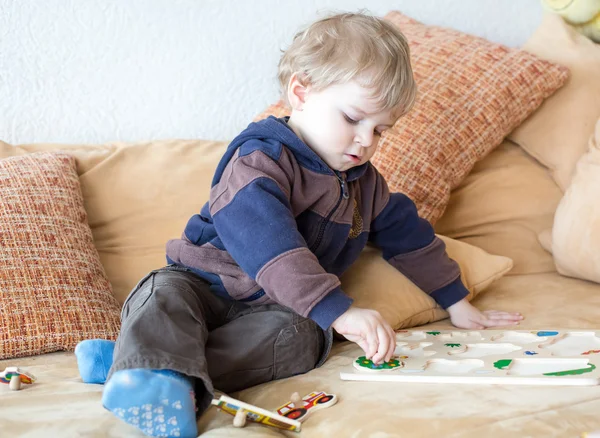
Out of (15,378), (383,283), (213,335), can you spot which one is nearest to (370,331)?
(213,335)

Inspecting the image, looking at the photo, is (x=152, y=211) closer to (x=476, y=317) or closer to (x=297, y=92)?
(x=297, y=92)

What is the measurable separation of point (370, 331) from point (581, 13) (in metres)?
1.17

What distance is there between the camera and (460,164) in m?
1.66

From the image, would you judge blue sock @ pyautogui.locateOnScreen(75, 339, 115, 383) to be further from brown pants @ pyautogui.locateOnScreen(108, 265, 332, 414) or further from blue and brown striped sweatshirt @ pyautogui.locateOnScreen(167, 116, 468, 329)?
blue and brown striped sweatshirt @ pyautogui.locateOnScreen(167, 116, 468, 329)

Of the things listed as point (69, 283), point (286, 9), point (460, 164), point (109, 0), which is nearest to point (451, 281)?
point (460, 164)

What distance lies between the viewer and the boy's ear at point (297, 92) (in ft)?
4.00

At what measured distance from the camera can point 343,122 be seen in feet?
3.85

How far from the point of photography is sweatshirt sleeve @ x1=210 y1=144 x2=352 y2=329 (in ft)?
3.45

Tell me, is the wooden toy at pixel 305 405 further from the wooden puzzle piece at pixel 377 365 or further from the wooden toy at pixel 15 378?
the wooden toy at pixel 15 378

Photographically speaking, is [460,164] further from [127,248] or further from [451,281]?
[127,248]

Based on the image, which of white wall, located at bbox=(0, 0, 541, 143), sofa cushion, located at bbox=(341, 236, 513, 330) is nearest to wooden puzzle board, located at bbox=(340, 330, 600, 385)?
sofa cushion, located at bbox=(341, 236, 513, 330)

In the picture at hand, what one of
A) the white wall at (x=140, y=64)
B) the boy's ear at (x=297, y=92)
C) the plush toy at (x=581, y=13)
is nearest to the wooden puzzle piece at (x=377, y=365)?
the boy's ear at (x=297, y=92)

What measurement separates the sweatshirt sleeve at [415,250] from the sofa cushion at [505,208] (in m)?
0.34

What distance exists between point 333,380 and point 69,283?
516 mm
